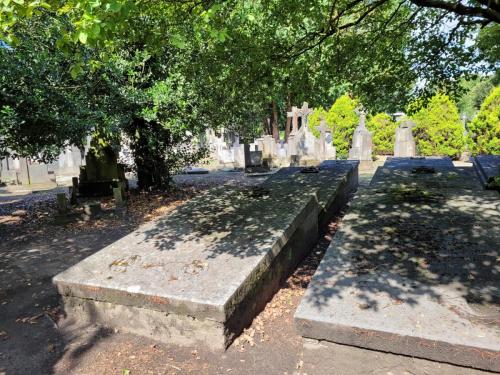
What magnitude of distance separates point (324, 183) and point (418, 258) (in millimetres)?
4360

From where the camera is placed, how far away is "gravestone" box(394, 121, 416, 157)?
17.8 meters

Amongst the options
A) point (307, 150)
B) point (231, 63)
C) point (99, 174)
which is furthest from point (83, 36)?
point (307, 150)

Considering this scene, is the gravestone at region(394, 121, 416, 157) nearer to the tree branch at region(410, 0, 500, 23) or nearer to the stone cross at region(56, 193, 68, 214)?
the tree branch at region(410, 0, 500, 23)

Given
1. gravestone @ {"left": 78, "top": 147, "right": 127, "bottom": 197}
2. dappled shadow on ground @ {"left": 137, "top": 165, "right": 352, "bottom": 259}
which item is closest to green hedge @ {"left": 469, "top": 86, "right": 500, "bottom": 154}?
dappled shadow on ground @ {"left": 137, "top": 165, "right": 352, "bottom": 259}

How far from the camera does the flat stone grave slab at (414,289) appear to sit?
2555 mm

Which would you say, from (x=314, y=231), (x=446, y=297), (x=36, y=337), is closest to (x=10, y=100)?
(x=36, y=337)

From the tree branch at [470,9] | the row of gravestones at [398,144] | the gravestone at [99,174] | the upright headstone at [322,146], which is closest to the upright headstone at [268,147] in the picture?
the upright headstone at [322,146]

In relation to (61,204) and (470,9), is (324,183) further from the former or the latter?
(61,204)

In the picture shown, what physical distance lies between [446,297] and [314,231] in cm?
347

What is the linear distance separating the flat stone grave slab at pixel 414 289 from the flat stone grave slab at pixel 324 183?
7.34 ft

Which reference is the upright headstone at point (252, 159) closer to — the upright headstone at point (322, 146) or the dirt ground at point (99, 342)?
the upright headstone at point (322, 146)

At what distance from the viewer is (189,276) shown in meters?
3.70

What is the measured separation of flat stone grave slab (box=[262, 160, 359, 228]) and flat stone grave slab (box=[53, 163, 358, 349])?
5.53 feet

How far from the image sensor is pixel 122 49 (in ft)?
31.2
